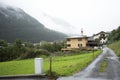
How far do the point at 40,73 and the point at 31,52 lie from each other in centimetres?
5501

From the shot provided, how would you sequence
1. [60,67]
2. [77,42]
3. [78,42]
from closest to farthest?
1. [60,67]
2. [78,42]
3. [77,42]

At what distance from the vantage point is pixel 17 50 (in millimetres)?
81938

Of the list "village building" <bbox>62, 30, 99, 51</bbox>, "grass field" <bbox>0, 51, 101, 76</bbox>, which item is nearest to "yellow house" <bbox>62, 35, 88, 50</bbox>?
"village building" <bbox>62, 30, 99, 51</bbox>

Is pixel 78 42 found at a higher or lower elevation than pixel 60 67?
higher

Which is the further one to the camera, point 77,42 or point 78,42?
point 77,42

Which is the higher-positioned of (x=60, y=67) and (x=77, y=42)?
(x=77, y=42)

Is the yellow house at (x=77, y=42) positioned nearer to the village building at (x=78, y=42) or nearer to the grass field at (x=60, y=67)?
the village building at (x=78, y=42)

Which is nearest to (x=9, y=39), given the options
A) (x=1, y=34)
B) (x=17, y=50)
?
→ (x=1, y=34)

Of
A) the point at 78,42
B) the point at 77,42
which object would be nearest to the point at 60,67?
the point at 78,42

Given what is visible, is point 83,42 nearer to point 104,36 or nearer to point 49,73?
point 104,36

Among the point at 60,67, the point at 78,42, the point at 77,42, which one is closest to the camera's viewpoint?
the point at 60,67

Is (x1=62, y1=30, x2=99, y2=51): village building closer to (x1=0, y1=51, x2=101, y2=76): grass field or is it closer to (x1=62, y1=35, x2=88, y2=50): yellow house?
(x1=62, y1=35, x2=88, y2=50): yellow house

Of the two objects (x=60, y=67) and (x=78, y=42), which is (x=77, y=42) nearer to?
(x=78, y=42)

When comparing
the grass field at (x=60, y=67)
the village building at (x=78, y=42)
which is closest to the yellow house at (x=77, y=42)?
the village building at (x=78, y=42)
